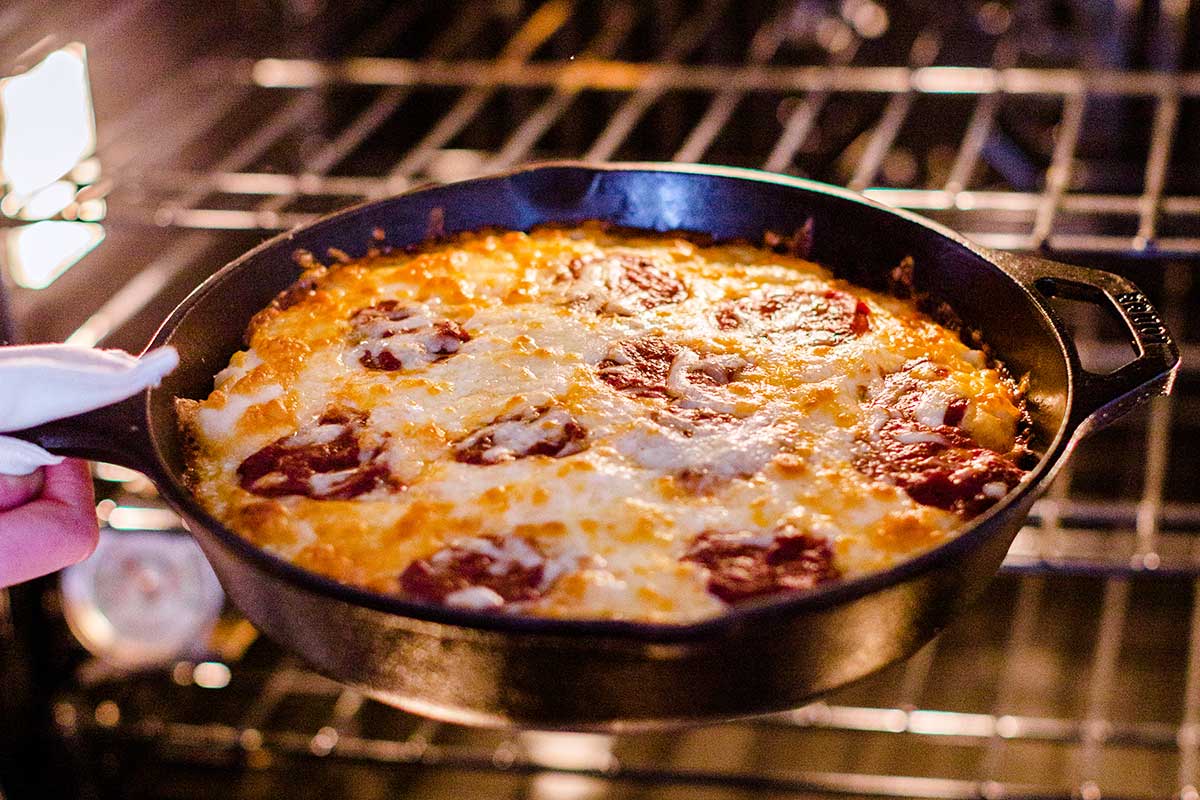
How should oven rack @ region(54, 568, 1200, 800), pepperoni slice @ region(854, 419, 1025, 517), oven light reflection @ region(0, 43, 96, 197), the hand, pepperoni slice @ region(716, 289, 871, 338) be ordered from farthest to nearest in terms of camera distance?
oven rack @ region(54, 568, 1200, 800)
oven light reflection @ region(0, 43, 96, 197)
pepperoni slice @ region(716, 289, 871, 338)
the hand
pepperoni slice @ region(854, 419, 1025, 517)

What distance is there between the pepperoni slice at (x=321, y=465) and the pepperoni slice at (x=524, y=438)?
91mm

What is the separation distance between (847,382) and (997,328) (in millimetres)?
192

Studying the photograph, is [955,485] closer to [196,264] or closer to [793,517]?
[793,517]

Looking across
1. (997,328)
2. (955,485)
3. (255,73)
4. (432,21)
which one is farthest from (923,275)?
(432,21)

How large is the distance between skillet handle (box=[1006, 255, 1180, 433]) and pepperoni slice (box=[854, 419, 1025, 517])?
4.5 inches

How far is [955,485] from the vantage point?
43.3 inches

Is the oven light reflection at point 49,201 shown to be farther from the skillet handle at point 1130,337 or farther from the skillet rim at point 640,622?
the skillet handle at point 1130,337

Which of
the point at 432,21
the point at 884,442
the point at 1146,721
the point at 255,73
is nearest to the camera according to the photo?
the point at 884,442

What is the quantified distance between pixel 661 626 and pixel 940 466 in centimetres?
48

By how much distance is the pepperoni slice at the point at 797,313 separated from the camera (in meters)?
1.37

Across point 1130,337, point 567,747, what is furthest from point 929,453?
point 567,747

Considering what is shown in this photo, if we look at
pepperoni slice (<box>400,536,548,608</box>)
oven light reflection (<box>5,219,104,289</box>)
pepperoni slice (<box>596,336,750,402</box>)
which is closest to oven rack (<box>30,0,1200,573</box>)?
oven light reflection (<box>5,219,104,289</box>)

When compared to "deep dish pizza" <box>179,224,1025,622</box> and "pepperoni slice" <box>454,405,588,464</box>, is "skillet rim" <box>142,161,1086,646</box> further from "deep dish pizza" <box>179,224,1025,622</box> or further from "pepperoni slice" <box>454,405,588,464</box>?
"pepperoni slice" <box>454,405,588,464</box>

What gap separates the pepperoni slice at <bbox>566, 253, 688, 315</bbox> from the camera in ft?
4.65
